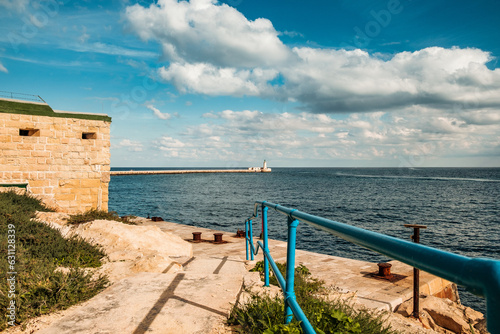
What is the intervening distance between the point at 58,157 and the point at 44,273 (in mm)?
9732

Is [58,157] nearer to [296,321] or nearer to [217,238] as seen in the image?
[217,238]

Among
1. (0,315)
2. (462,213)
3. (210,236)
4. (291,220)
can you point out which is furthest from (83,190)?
(462,213)

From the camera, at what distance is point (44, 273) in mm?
4070

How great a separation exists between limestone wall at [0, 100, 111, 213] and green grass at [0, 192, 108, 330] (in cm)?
559

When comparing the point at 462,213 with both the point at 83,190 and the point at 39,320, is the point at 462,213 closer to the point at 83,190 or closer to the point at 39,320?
the point at 83,190

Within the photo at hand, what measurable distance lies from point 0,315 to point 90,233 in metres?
4.39

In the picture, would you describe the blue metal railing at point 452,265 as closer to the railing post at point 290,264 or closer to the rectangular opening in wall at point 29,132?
the railing post at point 290,264

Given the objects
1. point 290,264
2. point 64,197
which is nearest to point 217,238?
point 64,197

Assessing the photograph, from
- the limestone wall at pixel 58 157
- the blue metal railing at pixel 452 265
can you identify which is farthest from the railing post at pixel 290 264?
the limestone wall at pixel 58 157

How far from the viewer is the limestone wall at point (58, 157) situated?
11.4m

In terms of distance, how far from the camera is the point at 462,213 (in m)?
36.3

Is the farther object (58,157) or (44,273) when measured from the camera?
(58,157)

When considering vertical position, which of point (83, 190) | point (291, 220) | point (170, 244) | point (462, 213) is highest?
point (291, 220)

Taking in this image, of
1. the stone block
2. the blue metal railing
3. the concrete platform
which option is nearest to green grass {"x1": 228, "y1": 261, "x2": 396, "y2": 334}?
the blue metal railing
